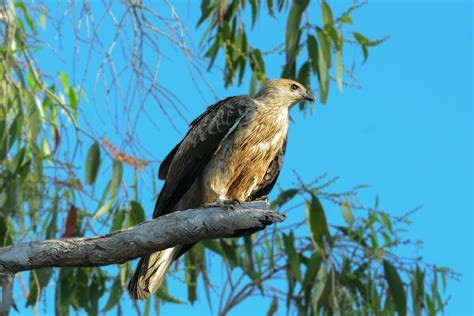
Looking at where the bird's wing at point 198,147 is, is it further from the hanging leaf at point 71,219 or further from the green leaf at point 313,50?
the green leaf at point 313,50

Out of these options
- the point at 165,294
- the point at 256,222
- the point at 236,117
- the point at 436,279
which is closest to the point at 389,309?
the point at 436,279

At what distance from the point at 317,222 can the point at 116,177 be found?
1348 millimetres

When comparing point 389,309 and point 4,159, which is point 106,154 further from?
point 389,309

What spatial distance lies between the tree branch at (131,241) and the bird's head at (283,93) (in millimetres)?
1407

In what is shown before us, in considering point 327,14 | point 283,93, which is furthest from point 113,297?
point 327,14

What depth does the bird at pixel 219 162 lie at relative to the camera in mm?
5270

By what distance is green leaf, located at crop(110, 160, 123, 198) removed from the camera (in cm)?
615

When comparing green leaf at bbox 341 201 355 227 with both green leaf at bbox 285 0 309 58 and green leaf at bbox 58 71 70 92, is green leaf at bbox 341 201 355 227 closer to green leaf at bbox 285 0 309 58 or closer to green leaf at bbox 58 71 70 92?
green leaf at bbox 285 0 309 58

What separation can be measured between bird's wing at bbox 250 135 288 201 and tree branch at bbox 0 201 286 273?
1.18 m

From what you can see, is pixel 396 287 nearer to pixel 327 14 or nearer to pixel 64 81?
pixel 327 14

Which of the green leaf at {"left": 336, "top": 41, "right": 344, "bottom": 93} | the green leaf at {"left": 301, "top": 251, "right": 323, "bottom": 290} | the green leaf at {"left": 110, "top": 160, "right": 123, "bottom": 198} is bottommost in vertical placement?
the green leaf at {"left": 301, "top": 251, "right": 323, "bottom": 290}

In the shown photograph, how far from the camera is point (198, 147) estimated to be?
5336mm

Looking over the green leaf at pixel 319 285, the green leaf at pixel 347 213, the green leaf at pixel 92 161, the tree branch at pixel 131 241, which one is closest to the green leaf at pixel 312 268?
the green leaf at pixel 319 285

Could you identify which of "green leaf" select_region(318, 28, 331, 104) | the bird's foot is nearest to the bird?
the bird's foot
